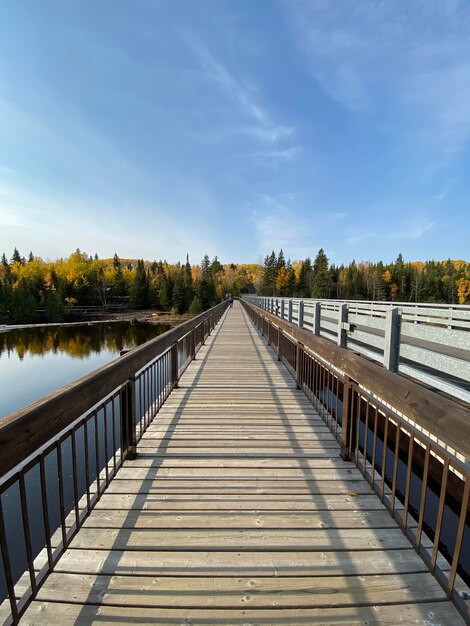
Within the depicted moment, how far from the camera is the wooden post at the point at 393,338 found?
16.6 feet

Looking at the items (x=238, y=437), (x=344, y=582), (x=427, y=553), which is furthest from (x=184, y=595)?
(x=238, y=437)

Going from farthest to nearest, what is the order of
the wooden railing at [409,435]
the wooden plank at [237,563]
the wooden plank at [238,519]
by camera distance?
1. the wooden plank at [238,519]
2. the wooden plank at [237,563]
3. the wooden railing at [409,435]

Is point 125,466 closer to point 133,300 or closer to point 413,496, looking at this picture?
point 413,496

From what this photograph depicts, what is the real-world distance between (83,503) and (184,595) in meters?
1.27

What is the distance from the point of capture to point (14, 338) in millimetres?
50188

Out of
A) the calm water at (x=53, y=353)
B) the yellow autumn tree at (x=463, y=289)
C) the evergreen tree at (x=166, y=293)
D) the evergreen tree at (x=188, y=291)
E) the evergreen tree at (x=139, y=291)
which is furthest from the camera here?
the evergreen tree at (x=139, y=291)

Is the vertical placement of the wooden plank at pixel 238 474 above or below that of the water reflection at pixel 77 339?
above

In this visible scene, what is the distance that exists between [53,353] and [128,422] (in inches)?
1736

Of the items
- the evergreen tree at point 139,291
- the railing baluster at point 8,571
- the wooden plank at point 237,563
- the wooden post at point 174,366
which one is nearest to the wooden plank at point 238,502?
the wooden plank at point 237,563

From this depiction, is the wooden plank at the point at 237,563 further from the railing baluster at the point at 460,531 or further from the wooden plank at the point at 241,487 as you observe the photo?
the wooden plank at the point at 241,487

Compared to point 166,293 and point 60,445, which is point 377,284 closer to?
point 166,293

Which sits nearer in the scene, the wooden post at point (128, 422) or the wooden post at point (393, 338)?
the wooden post at point (128, 422)

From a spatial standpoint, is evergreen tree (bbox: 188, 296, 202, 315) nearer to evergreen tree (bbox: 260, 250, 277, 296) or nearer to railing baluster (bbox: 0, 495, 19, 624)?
evergreen tree (bbox: 260, 250, 277, 296)

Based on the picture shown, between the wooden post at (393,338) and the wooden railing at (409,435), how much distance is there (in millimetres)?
1345
